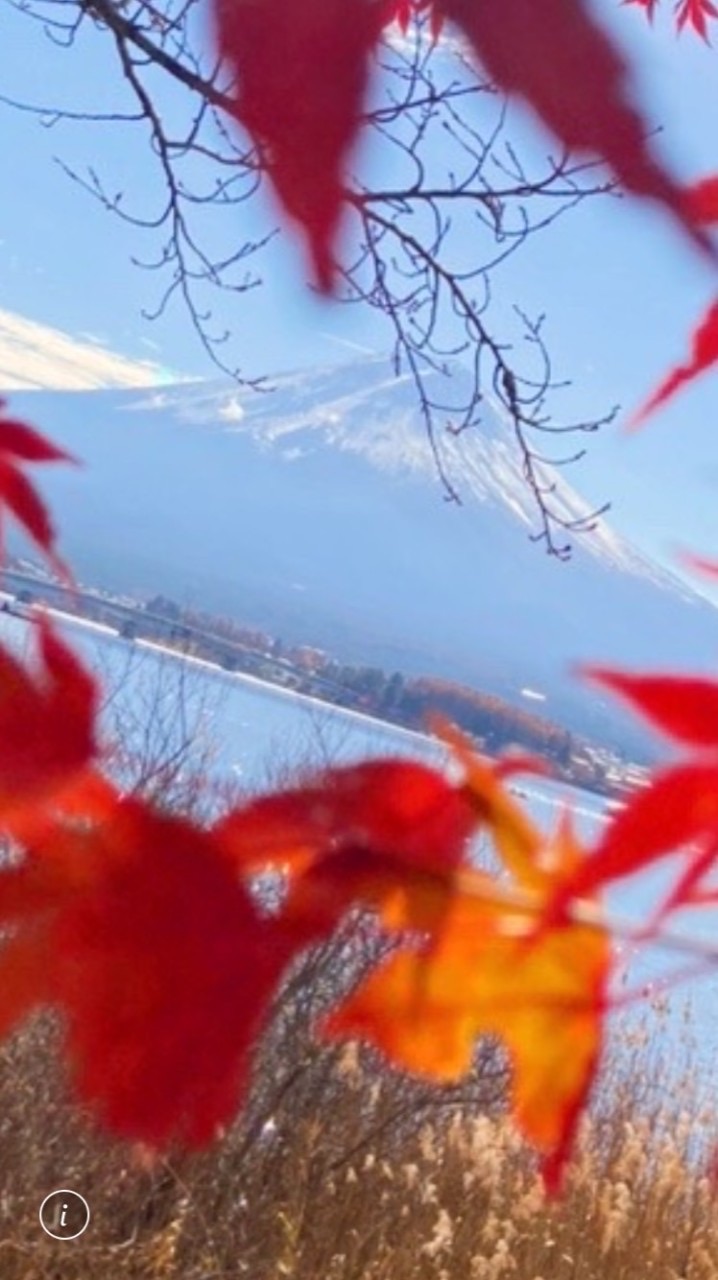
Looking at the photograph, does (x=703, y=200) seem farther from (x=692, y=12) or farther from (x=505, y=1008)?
(x=692, y=12)

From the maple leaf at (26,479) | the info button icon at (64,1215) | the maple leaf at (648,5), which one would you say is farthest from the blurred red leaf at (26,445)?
the info button icon at (64,1215)

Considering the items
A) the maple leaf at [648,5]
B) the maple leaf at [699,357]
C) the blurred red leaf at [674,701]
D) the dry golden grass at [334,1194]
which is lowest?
the dry golden grass at [334,1194]

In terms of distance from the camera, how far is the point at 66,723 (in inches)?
8.3

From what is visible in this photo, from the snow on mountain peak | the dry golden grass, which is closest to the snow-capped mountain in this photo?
the snow on mountain peak

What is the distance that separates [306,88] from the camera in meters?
0.19

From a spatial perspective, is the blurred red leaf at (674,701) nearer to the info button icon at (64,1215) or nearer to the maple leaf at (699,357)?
the maple leaf at (699,357)

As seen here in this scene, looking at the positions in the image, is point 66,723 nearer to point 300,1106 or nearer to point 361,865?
point 361,865

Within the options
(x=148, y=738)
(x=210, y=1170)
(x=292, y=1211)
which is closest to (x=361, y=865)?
(x=292, y=1211)

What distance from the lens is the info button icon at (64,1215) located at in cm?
162

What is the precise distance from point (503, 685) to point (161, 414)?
0.52ft

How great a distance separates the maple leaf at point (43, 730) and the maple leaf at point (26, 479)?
0.08 ft

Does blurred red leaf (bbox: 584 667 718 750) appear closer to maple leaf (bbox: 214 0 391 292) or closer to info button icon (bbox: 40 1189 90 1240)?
maple leaf (bbox: 214 0 391 292)

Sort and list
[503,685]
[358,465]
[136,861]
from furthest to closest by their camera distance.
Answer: [358,465], [503,685], [136,861]

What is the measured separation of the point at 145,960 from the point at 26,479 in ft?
0.23
